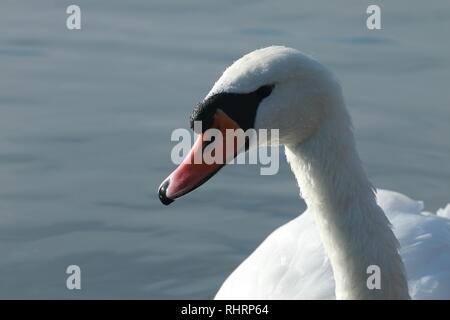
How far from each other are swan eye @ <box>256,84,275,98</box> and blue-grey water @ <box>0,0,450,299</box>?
2.88m

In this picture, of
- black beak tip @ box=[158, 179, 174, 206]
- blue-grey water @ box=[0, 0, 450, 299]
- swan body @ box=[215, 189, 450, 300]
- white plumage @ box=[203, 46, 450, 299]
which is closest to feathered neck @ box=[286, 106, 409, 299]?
white plumage @ box=[203, 46, 450, 299]

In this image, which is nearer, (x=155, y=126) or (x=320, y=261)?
(x=320, y=261)

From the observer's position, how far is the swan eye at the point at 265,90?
522 cm

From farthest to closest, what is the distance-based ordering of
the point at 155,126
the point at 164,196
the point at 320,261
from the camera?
the point at 155,126
the point at 320,261
the point at 164,196

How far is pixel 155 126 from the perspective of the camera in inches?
387

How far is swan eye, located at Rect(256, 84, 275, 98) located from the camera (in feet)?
17.1

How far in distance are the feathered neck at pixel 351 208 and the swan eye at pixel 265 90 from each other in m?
0.27

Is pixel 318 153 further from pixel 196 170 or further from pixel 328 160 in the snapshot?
pixel 196 170

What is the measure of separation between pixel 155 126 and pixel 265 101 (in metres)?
4.63

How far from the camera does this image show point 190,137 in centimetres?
965

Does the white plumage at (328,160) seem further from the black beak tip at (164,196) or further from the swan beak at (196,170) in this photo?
the black beak tip at (164,196)

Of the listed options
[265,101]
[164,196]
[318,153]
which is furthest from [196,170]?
[318,153]

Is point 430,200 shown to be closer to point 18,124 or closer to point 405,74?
point 405,74
